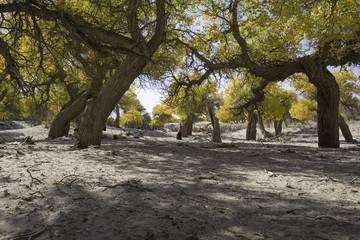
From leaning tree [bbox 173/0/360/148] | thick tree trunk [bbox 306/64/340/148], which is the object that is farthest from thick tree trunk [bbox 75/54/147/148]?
thick tree trunk [bbox 306/64/340/148]

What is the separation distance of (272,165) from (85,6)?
6966 millimetres

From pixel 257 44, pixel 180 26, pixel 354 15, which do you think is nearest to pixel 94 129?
pixel 180 26

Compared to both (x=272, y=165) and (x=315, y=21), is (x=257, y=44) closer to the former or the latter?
(x=315, y=21)

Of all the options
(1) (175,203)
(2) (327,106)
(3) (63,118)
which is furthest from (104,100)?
(2) (327,106)

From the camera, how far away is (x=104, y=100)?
6809 millimetres

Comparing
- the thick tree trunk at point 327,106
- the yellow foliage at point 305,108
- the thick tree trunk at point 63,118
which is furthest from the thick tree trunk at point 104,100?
the yellow foliage at point 305,108

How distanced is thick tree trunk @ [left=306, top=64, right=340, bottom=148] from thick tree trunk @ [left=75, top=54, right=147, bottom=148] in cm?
622

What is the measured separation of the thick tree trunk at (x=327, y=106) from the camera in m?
8.33

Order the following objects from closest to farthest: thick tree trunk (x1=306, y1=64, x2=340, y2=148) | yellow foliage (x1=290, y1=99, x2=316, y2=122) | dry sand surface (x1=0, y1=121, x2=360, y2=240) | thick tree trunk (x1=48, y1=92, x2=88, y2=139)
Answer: dry sand surface (x1=0, y1=121, x2=360, y2=240) → thick tree trunk (x1=306, y1=64, x2=340, y2=148) → thick tree trunk (x1=48, y1=92, x2=88, y2=139) → yellow foliage (x1=290, y1=99, x2=316, y2=122)

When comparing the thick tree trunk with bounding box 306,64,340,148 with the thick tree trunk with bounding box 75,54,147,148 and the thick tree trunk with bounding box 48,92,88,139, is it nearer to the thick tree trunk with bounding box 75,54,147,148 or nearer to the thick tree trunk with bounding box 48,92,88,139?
the thick tree trunk with bounding box 75,54,147,148

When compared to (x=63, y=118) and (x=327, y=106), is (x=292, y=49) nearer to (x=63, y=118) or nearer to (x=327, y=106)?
(x=327, y=106)

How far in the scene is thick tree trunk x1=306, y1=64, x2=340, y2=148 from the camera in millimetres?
8328

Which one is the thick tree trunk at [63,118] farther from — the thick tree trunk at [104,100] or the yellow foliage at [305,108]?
Result: the yellow foliage at [305,108]

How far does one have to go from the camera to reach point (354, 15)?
21.0 feet
